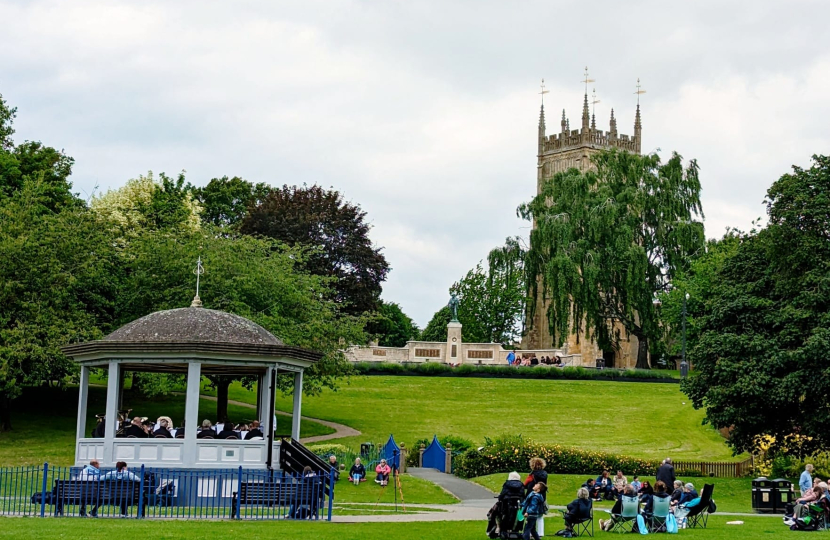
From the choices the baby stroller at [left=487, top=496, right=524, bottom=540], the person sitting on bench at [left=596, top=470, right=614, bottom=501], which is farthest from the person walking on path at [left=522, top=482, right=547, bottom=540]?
the person sitting on bench at [left=596, top=470, right=614, bottom=501]

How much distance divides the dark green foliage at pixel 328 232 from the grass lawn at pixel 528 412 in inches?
622

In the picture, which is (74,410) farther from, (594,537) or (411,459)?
Answer: (594,537)

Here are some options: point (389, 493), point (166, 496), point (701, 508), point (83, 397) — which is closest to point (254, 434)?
point (166, 496)

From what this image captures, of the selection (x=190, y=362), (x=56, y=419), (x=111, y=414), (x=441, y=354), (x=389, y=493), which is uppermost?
(x=441, y=354)

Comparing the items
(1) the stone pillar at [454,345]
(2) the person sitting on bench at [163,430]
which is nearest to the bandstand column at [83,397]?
(2) the person sitting on bench at [163,430]

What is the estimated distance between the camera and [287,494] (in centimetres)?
2464

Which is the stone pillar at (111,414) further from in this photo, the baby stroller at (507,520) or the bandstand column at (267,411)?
the baby stroller at (507,520)

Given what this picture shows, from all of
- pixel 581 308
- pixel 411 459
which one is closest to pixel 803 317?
pixel 411 459

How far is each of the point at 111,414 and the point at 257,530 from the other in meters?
7.46

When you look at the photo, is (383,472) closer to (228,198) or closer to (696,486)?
(696,486)

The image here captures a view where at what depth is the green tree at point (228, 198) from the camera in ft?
298

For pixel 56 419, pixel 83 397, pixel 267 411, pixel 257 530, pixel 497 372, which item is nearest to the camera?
pixel 257 530

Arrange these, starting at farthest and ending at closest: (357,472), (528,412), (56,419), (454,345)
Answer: (454,345) < (528,412) < (56,419) < (357,472)

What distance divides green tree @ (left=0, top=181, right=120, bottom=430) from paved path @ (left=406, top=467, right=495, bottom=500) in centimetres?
1388
